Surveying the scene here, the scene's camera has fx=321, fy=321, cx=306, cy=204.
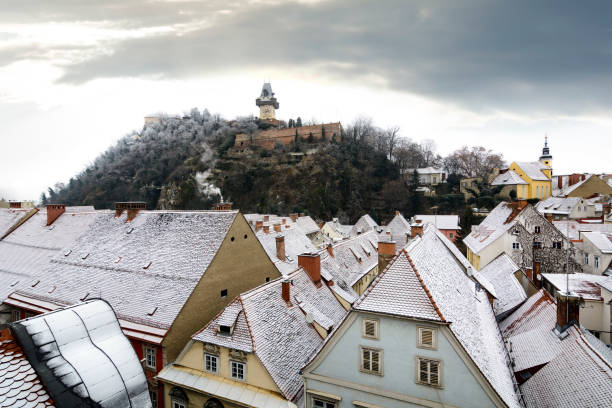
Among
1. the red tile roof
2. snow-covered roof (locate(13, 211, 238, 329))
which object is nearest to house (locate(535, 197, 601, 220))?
snow-covered roof (locate(13, 211, 238, 329))

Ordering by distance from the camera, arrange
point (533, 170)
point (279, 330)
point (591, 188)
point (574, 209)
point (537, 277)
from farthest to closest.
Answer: point (533, 170) < point (591, 188) < point (574, 209) < point (537, 277) < point (279, 330)

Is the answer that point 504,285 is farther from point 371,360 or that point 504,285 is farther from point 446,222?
point 446,222

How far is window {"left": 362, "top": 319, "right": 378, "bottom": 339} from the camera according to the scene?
35.3ft

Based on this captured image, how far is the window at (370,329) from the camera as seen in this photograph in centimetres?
1077

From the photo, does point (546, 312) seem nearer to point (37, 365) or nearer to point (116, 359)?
point (116, 359)

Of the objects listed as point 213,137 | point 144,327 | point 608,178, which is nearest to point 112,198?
point 213,137

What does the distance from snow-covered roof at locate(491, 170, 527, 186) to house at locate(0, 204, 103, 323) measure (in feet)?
233

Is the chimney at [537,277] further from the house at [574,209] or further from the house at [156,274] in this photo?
the house at [574,209]

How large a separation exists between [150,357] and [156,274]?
13.2ft

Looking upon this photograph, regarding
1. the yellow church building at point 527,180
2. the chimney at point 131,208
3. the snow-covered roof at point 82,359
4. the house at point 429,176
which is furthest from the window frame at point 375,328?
the house at point 429,176

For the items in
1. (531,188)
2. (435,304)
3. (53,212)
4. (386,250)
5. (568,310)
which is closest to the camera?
(435,304)

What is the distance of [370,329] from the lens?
429 inches

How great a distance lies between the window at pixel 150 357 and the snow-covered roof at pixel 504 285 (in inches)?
786

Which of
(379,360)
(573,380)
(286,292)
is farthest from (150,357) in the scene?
(573,380)
